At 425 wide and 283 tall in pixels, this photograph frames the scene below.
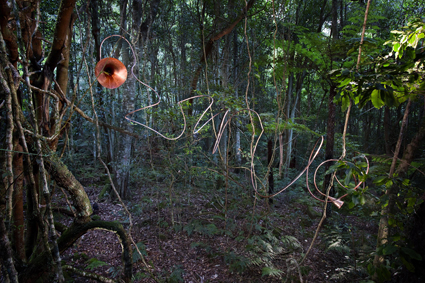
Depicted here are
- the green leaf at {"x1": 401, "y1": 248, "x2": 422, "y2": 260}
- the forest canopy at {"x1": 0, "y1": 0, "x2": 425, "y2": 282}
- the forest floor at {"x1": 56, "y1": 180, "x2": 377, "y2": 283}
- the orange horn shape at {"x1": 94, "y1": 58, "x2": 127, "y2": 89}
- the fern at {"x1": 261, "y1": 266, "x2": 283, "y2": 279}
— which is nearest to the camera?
the forest canopy at {"x1": 0, "y1": 0, "x2": 425, "y2": 282}

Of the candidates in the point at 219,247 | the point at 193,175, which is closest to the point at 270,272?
the point at 219,247

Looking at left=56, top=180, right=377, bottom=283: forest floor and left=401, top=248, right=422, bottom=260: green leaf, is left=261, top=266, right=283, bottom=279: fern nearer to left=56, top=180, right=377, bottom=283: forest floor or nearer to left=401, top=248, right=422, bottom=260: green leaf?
left=56, top=180, right=377, bottom=283: forest floor

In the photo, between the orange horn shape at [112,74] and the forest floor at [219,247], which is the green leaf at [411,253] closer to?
the forest floor at [219,247]

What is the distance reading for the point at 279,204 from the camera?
679 cm

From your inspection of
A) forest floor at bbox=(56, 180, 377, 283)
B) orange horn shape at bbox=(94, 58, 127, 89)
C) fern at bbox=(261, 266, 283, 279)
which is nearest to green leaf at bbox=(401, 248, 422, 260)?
forest floor at bbox=(56, 180, 377, 283)

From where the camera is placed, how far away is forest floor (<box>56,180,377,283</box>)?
3395mm

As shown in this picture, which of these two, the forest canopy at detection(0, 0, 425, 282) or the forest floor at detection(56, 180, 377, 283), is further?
the forest floor at detection(56, 180, 377, 283)

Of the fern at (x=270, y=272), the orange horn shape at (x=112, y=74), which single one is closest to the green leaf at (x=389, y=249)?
the fern at (x=270, y=272)

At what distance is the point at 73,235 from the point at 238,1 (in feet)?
20.9

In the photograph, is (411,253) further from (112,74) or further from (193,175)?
(193,175)

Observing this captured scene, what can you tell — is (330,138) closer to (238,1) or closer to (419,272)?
(419,272)

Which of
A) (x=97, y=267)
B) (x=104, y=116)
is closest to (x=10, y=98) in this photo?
(x=97, y=267)

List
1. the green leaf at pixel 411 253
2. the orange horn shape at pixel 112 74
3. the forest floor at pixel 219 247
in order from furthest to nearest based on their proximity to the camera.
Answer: the forest floor at pixel 219 247 → the orange horn shape at pixel 112 74 → the green leaf at pixel 411 253

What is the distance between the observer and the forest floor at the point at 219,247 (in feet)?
11.1
